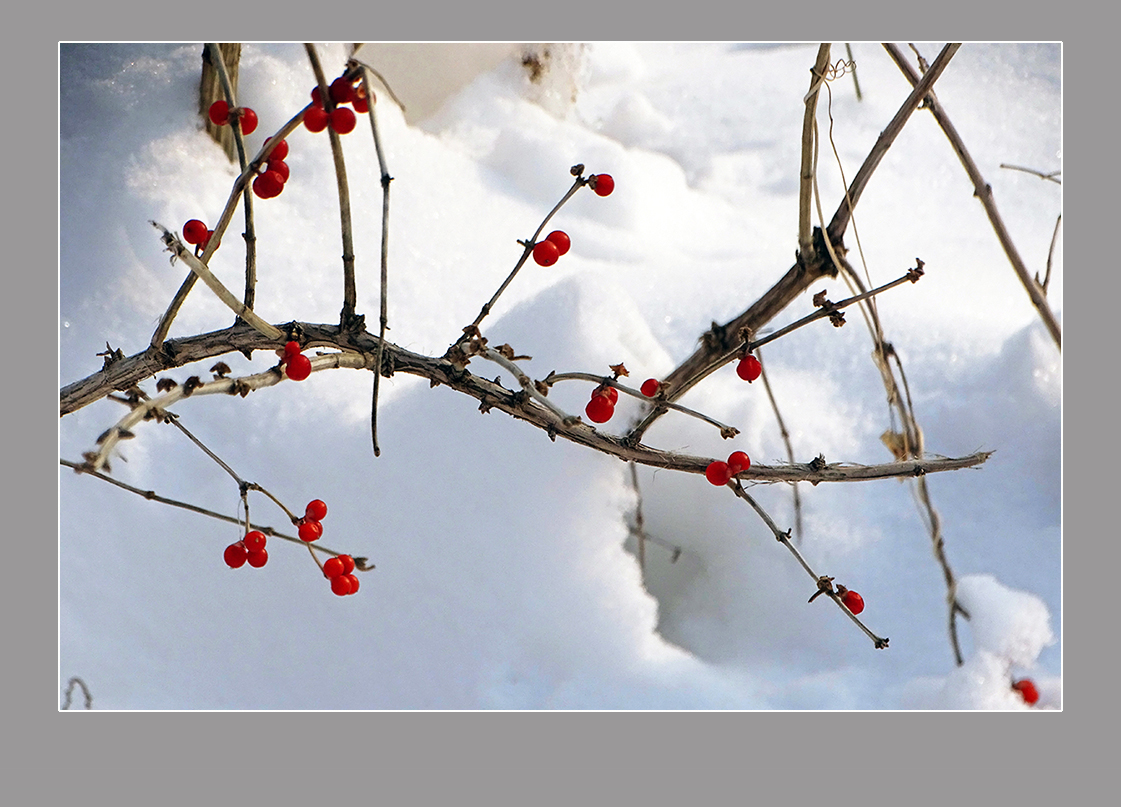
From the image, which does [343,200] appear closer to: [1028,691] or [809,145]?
[809,145]

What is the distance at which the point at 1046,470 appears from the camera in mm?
1022

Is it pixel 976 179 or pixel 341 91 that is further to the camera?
pixel 976 179

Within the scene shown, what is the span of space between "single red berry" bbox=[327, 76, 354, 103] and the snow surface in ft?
1.60

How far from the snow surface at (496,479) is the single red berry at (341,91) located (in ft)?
1.60

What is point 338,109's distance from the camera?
1.41ft

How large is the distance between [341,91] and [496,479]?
0.52 metres

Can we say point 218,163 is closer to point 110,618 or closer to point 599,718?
point 110,618

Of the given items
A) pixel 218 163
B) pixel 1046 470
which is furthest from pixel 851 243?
pixel 218 163

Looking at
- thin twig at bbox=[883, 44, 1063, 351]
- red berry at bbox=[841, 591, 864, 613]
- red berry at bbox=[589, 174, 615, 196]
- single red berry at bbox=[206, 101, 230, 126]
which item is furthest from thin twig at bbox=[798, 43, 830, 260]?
single red berry at bbox=[206, 101, 230, 126]

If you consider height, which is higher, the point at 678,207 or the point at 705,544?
the point at 678,207

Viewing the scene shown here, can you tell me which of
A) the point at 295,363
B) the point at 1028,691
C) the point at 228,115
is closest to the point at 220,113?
the point at 228,115

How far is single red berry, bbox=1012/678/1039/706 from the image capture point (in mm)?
839

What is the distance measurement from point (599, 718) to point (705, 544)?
25 centimetres

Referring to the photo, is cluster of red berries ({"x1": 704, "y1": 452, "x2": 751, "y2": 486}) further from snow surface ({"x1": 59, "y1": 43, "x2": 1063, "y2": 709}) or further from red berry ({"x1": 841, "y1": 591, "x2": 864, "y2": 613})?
snow surface ({"x1": 59, "y1": 43, "x2": 1063, "y2": 709})
